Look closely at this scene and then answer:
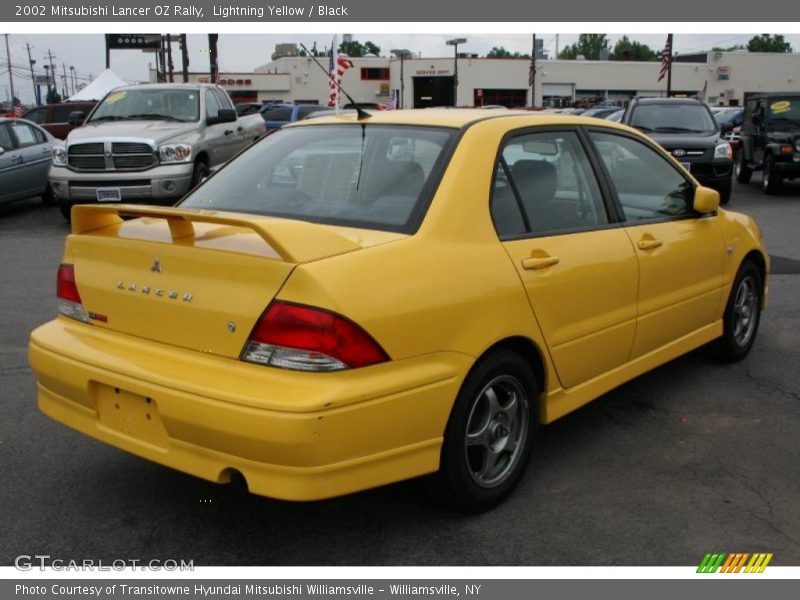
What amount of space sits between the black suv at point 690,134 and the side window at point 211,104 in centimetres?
704

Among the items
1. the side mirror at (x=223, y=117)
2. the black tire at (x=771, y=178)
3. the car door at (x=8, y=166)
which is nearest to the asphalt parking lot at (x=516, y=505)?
the side mirror at (x=223, y=117)

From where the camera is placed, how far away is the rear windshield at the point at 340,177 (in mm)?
3418

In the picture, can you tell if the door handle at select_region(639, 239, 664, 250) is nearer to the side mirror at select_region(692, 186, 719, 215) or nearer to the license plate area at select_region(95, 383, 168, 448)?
the side mirror at select_region(692, 186, 719, 215)

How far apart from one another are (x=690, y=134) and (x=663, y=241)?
420 inches

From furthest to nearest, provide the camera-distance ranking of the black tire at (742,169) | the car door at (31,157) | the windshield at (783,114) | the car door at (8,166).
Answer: the black tire at (742,169)
the windshield at (783,114)
the car door at (31,157)
the car door at (8,166)

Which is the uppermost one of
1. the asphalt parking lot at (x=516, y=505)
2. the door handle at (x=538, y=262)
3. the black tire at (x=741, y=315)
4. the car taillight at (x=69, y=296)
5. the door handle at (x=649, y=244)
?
the door handle at (x=538, y=262)

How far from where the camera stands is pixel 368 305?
113 inches

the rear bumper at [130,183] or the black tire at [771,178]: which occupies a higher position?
the rear bumper at [130,183]

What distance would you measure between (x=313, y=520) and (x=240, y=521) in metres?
0.30

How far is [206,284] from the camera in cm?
302

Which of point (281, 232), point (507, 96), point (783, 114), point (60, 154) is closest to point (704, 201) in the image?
point (281, 232)

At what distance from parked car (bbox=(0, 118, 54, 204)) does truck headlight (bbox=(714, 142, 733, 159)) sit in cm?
1110

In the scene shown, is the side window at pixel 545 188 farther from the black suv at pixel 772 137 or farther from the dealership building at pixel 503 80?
the dealership building at pixel 503 80
